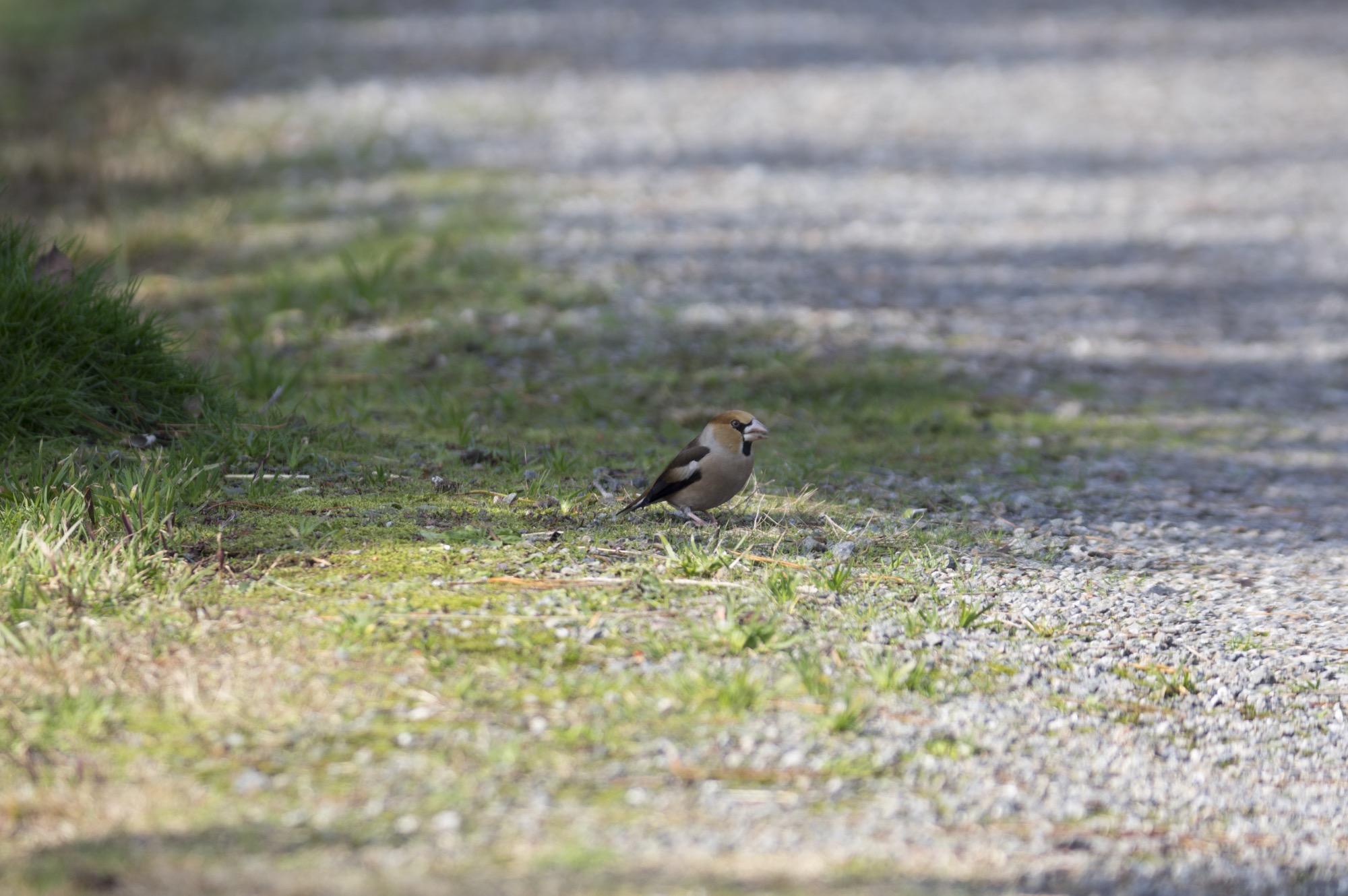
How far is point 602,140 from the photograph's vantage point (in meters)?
15.0

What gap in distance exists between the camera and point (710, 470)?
218 inches

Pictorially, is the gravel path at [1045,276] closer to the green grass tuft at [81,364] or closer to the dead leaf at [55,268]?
the green grass tuft at [81,364]

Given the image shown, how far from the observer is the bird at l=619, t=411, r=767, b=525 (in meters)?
5.56

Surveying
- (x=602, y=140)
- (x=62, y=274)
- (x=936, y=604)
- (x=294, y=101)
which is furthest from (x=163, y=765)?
(x=294, y=101)

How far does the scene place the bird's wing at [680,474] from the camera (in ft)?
18.2

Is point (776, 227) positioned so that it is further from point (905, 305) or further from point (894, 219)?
point (905, 305)

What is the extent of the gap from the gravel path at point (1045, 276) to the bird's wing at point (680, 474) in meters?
1.21

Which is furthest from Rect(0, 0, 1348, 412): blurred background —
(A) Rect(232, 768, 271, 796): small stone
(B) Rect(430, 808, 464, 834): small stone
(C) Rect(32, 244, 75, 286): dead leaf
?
(B) Rect(430, 808, 464, 834): small stone

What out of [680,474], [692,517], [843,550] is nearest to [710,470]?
[680,474]

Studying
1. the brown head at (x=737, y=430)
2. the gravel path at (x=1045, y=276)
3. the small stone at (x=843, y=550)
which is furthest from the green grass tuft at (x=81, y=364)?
the gravel path at (x=1045, y=276)

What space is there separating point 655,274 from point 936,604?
236 inches

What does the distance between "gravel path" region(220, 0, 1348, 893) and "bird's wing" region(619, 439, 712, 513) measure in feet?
3.98

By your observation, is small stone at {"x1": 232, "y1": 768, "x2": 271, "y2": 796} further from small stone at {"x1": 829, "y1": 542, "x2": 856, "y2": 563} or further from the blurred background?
the blurred background

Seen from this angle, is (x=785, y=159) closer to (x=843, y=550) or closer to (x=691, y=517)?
(x=691, y=517)
